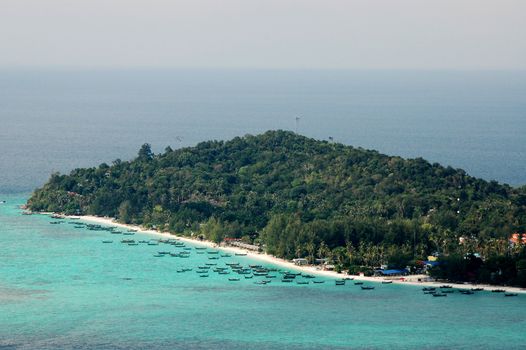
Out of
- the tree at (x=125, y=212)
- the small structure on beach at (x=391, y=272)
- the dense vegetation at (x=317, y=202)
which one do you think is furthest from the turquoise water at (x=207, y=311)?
the tree at (x=125, y=212)

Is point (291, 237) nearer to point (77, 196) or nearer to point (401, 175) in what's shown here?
point (401, 175)

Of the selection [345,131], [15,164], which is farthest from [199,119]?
[15,164]

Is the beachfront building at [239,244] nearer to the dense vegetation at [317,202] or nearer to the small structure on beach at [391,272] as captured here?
the dense vegetation at [317,202]

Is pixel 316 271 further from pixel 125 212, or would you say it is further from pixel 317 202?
pixel 125 212

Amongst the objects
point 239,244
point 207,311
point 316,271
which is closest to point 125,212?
point 239,244

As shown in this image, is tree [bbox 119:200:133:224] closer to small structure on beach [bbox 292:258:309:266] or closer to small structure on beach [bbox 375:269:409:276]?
small structure on beach [bbox 292:258:309:266]
